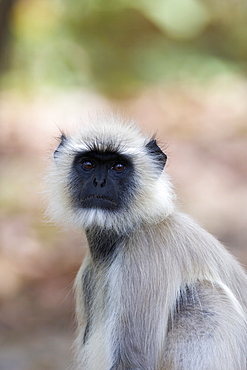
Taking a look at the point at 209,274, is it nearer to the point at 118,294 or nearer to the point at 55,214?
the point at 118,294

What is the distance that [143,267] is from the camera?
3.81 metres

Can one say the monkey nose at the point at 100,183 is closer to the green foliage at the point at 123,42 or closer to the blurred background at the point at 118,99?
the blurred background at the point at 118,99

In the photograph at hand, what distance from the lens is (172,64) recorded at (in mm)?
14719

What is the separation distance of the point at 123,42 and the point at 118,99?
195 centimetres

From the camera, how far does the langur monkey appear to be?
373cm

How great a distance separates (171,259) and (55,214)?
2.62 ft

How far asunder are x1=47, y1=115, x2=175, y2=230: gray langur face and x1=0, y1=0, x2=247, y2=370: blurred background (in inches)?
174

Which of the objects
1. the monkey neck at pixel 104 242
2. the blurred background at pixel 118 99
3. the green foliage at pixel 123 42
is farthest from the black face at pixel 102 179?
the green foliage at pixel 123 42

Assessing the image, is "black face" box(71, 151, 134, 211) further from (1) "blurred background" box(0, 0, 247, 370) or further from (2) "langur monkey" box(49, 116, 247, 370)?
(1) "blurred background" box(0, 0, 247, 370)

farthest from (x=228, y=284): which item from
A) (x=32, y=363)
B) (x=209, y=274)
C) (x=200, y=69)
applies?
(x=200, y=69)

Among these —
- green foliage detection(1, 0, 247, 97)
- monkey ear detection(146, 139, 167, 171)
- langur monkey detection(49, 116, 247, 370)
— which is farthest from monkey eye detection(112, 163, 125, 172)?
green foliage detection(1, 0, 247, 97)

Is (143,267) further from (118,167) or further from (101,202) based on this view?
(118,167)

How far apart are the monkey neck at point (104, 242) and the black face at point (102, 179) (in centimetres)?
16

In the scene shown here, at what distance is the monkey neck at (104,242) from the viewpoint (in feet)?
13.0
